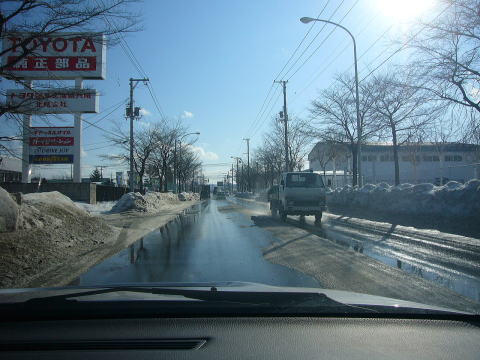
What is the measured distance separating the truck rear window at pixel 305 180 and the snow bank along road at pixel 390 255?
5.37 metres

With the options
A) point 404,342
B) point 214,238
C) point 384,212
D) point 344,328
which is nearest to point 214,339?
point 344,328

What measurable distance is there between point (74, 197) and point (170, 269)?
25.5 m

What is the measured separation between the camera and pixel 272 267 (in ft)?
28.4

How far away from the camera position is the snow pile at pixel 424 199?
55.6 feet

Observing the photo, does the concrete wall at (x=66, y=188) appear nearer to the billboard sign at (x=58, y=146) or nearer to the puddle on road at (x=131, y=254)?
the billboard sign at (x=58, y=146)

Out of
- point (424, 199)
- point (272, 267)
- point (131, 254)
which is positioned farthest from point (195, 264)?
point (424, 199)

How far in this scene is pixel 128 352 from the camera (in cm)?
247

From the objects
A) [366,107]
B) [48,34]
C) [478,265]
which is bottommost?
[478,265]

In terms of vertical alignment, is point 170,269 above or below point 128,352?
below

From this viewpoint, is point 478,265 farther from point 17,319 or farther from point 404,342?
point 17,319

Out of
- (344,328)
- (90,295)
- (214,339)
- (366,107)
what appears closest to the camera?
(214,339)

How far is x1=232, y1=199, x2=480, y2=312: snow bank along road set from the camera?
293 inches

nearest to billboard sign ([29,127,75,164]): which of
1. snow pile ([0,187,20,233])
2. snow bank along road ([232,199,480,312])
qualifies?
snow bank along road ([232,199,480,312])

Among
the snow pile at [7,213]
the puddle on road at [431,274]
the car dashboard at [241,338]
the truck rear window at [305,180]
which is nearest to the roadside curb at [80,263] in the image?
the snow pile at [7,213]
